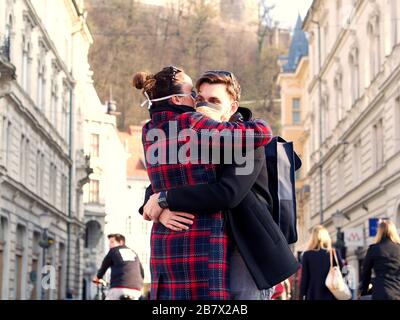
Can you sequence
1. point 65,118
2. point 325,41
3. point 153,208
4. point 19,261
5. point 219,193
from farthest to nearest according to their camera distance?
→ point 325,41, point 65,118, point 19,261, point 153,208, point 219,193

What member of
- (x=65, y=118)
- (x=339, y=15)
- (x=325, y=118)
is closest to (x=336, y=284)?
(x=65, y=118)

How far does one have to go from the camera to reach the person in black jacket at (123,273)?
1231cm

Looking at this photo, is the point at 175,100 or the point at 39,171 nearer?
the point at 175,100

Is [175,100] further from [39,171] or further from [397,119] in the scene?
[39,171]

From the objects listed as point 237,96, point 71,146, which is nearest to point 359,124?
point 71,146

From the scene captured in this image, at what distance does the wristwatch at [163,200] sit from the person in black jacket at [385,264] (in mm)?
5476

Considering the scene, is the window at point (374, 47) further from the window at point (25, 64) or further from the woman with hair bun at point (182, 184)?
the woman with hair bun at point (182, 184)

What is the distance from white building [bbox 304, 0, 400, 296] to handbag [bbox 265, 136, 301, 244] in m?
24.6

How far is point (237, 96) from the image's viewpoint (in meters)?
4.25

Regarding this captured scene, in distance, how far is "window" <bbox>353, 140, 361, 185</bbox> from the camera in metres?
37.1

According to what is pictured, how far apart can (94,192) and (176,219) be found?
136 ft

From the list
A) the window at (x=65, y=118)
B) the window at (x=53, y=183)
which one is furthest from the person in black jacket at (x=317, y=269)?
the window at (x=65, y=118)

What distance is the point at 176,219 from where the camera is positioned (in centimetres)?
402

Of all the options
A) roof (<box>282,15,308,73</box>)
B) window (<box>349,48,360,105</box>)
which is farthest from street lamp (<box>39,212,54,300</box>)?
roof (<box>282,15,308,73</box>)
